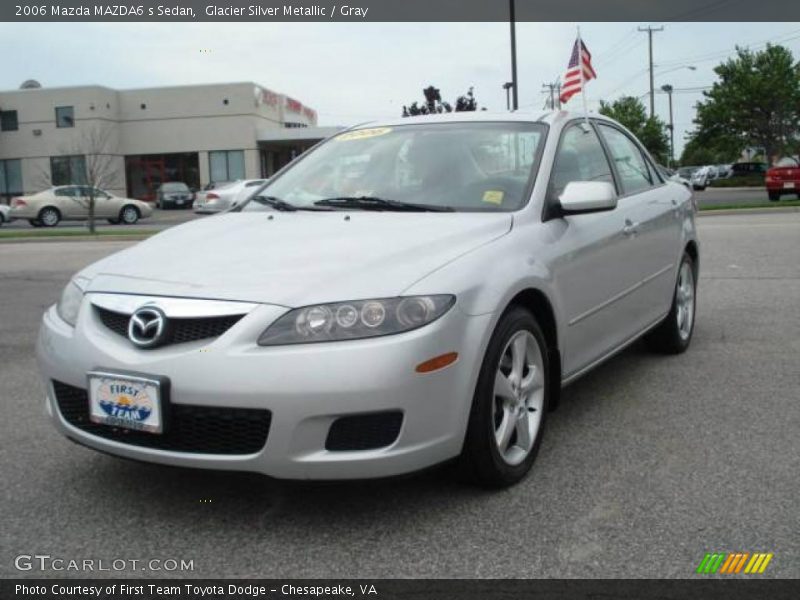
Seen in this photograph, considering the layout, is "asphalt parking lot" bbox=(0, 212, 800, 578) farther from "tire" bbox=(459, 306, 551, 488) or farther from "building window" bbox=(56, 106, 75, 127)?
"building window" bbox=(56, 106, 75, 127)

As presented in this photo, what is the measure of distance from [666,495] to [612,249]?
1.47m

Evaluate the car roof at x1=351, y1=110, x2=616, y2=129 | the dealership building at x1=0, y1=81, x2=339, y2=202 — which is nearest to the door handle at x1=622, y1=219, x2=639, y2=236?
the car roof at x1=351, y1=110, x2=616, y2=129

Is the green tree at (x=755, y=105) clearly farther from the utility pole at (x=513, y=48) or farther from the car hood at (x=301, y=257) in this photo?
the car hood at (x=301, y=257)

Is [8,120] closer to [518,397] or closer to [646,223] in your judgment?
[646,223]

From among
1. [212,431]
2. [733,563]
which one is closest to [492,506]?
[733,563]

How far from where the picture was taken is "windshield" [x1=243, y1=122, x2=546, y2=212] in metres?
3.90

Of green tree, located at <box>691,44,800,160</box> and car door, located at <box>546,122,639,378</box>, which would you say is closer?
car door, located at <box>546,122,639,378</box>

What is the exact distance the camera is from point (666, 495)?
10.6 ft

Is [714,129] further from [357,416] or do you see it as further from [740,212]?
[357,416]

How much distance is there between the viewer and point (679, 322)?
5617mm

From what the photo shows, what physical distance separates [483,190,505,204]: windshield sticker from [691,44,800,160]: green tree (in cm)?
4444

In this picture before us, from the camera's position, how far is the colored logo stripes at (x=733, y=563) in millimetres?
2656

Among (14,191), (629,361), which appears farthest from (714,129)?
(629,361)
